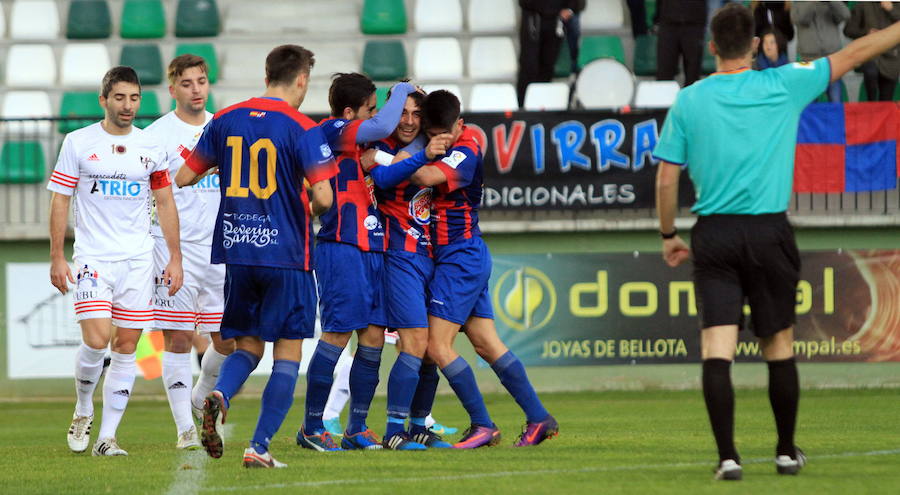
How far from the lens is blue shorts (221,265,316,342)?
6.42 meters

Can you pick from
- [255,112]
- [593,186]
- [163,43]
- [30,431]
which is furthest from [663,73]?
[255,112]

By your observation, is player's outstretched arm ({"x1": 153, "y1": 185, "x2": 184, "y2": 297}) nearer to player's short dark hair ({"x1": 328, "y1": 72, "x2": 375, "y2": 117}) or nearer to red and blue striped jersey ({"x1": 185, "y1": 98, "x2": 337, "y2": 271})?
player's short dark hair ({"x1": 328, "y1": 72, "x2": 375, "y2": 117})

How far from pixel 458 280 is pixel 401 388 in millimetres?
669

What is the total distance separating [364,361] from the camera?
778 centimetres

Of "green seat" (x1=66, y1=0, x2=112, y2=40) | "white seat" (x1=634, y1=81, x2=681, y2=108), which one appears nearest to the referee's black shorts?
"white seat" (x1=634, y1=81, x2=681, y2=108)

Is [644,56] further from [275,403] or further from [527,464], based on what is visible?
[275,403]

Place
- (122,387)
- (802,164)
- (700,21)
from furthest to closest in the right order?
(700,21) → (802,164) → (122,387)

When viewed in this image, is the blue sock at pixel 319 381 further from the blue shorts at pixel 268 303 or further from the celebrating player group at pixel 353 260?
the blue shorts at pixel 268 303

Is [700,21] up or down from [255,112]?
up

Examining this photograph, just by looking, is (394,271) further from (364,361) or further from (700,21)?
(700,21)

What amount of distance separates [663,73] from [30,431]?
314 inches

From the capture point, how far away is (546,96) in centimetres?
1555

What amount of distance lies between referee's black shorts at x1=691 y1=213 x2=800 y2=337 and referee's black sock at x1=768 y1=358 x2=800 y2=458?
18 centimetres

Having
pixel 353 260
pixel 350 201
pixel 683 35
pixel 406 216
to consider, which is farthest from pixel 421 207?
pixel 683 35
